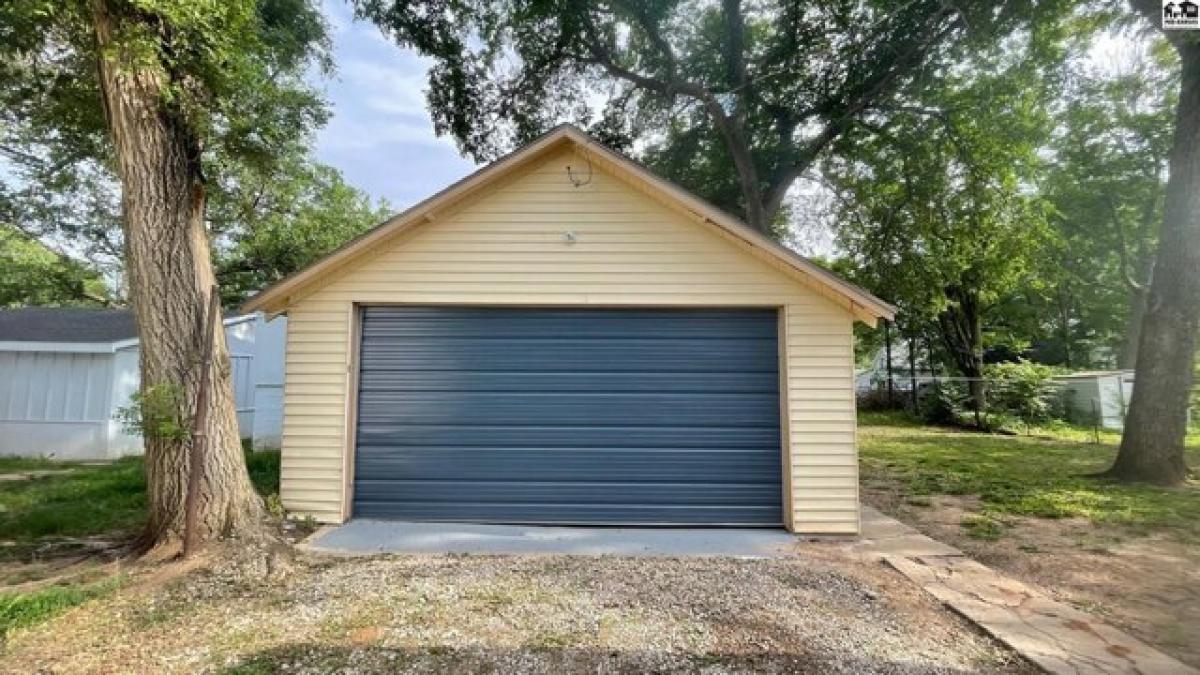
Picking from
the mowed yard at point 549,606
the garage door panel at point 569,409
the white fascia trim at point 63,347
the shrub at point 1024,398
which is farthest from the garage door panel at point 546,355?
the shrub at point 1024,398

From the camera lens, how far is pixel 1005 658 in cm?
354

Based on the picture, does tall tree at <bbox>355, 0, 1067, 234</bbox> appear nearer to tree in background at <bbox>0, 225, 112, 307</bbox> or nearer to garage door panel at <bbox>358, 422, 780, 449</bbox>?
garage door panel at <bbox>358, 422, 780, 449</bbox>

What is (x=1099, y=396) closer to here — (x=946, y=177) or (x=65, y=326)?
(x=946, y=177)

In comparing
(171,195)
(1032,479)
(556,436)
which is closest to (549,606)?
(556,436)

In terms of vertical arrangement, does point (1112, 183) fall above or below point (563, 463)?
above

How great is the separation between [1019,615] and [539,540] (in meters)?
3.95

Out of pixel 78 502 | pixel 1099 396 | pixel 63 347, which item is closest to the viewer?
pixel 78 502

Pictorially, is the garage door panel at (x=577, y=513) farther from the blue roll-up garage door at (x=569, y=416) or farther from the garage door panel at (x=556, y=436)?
the garage door panel at (x=556, y=436)

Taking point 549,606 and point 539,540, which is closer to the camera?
point 549,606

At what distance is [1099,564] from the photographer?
538cm

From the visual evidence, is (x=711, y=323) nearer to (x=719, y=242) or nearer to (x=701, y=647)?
(x=719, y=242)

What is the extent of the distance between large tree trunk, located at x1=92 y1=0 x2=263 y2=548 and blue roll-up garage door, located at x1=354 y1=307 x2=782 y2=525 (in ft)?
4.94

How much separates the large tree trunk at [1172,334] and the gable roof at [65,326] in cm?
1684

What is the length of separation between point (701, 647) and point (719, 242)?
166 inches
